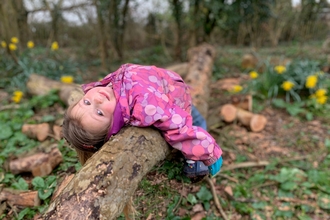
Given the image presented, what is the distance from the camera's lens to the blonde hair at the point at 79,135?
163cm

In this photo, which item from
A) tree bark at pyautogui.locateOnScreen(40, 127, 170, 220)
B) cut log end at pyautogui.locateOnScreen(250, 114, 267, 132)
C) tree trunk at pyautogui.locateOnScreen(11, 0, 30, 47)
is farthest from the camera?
tree trunk at pyautogui.locateOnScreen(11, 0, 30, 47)

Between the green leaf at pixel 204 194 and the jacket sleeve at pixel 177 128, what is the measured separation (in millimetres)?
770

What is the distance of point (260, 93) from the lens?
14.2ft

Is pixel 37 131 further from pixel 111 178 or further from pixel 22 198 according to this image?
pixel 111 178

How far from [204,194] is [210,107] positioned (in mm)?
1714

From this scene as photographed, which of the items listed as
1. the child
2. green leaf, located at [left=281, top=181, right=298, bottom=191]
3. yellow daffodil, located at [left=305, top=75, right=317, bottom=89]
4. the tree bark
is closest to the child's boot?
the child

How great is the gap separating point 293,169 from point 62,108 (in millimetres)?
2783

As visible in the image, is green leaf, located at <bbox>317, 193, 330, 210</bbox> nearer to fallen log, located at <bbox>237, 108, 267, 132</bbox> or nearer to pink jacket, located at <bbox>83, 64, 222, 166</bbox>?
fallen log, located at <bbox>237, 108, 267, 132</bbox>

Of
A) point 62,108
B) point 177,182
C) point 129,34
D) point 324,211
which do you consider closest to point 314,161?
point 324,211

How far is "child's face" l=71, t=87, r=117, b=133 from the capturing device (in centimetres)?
160

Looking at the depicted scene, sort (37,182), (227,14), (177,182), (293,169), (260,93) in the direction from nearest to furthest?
(177,182)
(37,182)
(293,169)
(260,93)
(227,14)

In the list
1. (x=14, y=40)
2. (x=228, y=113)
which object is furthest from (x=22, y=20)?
(x=228, y=113)

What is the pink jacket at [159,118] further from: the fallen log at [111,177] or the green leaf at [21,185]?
the green leaf at [21,185]

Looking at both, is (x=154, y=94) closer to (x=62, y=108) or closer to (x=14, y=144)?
(x=14, y=144)
